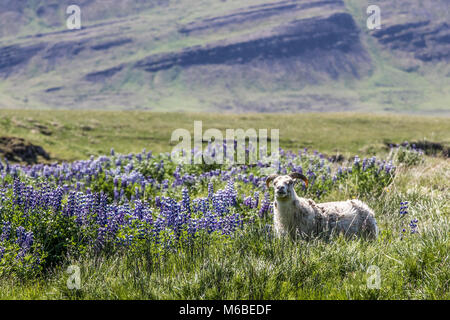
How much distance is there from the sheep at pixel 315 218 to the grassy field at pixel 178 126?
26.5 meters

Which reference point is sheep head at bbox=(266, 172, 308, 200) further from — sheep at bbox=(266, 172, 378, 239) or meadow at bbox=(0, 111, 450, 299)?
meadow at bbox=(0, 111, 450, 299)

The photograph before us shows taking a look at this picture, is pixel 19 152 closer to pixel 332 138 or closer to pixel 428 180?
pixel 428 180

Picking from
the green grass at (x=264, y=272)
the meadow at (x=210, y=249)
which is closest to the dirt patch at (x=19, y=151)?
the meadow at (x=210, y=249)

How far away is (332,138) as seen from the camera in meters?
60.8

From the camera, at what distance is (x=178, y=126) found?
230 ft

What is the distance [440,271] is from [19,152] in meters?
26.5

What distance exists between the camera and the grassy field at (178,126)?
4356 cm

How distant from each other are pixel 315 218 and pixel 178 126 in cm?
6278

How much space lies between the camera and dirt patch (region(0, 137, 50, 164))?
27.0m

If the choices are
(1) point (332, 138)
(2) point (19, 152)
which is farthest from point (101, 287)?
(1) point (332, 138)

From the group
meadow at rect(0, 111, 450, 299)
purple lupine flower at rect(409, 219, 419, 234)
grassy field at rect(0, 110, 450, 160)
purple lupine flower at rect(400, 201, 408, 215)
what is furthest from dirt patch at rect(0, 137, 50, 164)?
purple lupine flower at rect(409, 219, 419, 234)

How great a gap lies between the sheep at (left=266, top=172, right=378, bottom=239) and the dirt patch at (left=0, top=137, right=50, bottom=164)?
73.4 ft

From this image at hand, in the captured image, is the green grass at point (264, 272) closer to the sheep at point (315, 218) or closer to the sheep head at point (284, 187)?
the sheep at point (315, 218)

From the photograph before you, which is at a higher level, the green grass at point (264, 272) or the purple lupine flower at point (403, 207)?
the purple lupine flower at point (403, 207)
